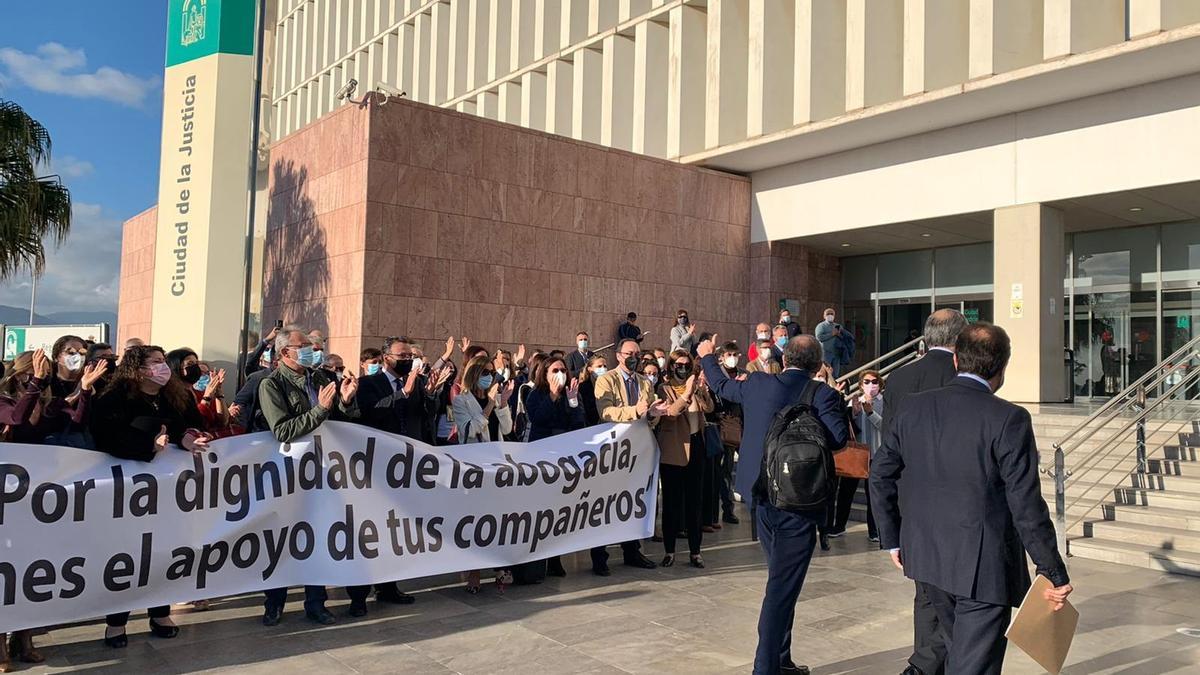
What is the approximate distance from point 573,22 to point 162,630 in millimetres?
20047

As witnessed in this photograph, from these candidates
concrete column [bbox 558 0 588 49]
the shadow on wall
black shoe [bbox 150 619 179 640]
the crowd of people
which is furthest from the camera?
concrete column [bbox 558 0 588 49]

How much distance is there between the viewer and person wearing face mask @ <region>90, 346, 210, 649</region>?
5484mm

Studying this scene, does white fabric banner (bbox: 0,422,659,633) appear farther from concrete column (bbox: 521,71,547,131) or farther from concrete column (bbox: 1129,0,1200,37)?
concrete column (bbox: 521,71,547,131)

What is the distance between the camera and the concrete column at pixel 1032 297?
1562cm

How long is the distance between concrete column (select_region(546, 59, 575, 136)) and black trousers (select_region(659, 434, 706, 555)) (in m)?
16.4

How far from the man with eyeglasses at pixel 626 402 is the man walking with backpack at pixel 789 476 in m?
2.55

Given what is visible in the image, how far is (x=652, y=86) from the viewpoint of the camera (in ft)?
69.4

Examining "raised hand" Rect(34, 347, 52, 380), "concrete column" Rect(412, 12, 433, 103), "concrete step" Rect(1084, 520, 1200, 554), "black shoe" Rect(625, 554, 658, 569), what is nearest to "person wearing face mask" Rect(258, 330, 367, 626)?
"raised hand" Rect(34, 347, 52, 380)

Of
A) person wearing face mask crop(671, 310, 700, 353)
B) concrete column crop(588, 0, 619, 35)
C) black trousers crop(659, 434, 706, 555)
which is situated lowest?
black trousers crop(659, 434, 706, 555)

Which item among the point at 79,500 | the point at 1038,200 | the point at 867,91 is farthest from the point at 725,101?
the point at 79,500

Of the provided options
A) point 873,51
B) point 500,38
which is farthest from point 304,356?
point 500,38

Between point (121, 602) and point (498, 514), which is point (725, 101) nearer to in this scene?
point (498, 514)

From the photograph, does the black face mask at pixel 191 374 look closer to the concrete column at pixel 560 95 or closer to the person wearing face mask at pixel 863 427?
the person wearing face mask at pixel 863 427

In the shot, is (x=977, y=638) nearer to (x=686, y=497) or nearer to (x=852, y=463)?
(x=686, y=497)
